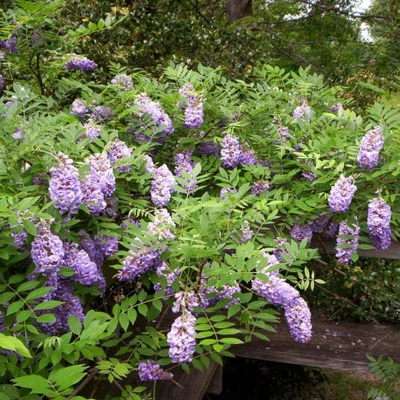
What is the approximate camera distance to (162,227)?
192 cm

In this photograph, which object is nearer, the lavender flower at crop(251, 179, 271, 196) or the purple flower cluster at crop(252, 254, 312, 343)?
the purple flower cluster at crop(252, 254, 312, 343)

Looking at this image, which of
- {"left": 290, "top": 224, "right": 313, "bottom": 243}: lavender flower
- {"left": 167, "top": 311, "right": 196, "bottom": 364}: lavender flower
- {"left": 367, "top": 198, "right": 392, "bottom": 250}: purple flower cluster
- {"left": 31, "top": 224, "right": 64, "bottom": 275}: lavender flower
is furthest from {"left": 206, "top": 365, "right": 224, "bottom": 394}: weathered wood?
{"left": 31, "top": 224, "right": 64, "bottom": 275}: lavender flower

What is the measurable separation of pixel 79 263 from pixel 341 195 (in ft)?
3.78

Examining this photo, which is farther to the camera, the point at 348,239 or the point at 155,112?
the point at 155,112

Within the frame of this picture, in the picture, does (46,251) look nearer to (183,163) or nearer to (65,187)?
(65,187)

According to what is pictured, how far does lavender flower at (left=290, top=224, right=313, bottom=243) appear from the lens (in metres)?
2.59

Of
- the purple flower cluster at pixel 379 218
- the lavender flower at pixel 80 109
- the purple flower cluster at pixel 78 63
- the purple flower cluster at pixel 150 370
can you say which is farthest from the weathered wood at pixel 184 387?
the purple flower cluster at pixel 78 63

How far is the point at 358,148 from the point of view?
8.19 feet

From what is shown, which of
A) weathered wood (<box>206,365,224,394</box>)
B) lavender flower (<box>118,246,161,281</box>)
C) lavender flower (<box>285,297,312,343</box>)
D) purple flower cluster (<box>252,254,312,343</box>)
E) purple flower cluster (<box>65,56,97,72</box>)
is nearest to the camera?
lavender flower (<box>118,246,161,281</box>)

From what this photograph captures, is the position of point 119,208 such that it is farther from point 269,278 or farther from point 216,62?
point 216,62

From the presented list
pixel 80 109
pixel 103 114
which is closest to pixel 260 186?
pixel 103 114

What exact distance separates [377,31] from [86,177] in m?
5.13

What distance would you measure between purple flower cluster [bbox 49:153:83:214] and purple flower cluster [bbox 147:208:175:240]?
0.88ft

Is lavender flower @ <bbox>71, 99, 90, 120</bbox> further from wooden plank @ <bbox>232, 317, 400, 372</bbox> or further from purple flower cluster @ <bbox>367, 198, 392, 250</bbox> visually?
wooden plank @ <bbox>232, 317, 400, 372</bbox>
